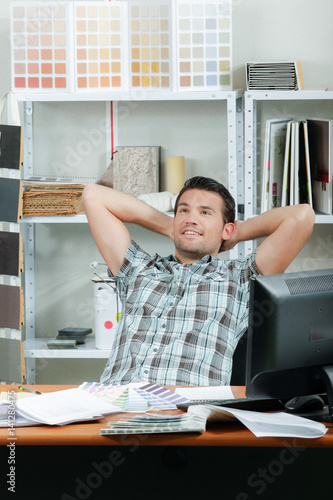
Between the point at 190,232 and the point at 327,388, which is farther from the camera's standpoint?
the point at 190,232

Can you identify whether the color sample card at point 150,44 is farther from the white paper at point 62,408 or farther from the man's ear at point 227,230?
the white paper at point 62,408

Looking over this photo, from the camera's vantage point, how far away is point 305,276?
1.27m

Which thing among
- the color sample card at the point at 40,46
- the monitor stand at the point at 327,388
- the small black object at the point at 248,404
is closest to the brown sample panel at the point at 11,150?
the color sample card at the point at 40,46

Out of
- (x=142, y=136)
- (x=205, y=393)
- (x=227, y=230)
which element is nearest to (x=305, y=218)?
(x=227, y=230)

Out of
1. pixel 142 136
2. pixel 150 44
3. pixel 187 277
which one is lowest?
pixel 187 277

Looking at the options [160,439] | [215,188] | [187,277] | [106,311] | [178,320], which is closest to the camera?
[160,439]

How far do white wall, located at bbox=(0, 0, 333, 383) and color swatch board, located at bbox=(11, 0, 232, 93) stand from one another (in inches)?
12.4

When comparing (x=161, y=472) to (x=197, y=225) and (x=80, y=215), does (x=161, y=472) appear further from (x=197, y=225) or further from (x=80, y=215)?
(x=80, y=215)

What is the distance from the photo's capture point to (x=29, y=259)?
303cm

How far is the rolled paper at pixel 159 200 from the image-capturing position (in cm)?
268

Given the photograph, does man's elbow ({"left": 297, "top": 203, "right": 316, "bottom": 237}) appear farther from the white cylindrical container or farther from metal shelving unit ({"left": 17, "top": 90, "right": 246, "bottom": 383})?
the white cylindrical container

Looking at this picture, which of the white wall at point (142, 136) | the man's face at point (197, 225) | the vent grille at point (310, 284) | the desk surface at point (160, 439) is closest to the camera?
the desk surface at point (160, 439)

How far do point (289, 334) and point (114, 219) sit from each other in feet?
3.65

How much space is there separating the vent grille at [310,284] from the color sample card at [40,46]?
1771 mm
